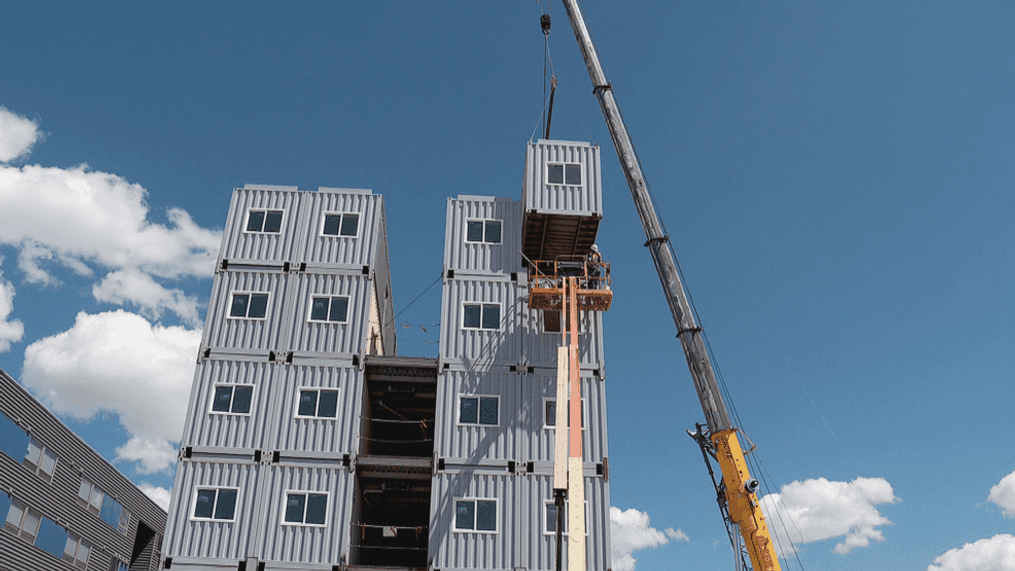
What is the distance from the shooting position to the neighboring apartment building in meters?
29.1

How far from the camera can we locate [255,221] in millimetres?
35125

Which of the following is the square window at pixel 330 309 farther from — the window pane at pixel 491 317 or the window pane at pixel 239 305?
the window pane at pixel 491 317

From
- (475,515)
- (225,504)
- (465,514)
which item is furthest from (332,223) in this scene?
(475,515)

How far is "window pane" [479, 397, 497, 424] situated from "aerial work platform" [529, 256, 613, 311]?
4.38m

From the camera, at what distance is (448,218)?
35.8 meters

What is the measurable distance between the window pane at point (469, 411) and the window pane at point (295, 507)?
22.5ft

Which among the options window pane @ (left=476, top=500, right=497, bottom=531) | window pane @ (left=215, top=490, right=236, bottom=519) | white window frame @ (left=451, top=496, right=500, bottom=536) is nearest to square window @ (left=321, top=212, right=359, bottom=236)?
window pane @ (left=215, top=490, right=236, bottom=519)

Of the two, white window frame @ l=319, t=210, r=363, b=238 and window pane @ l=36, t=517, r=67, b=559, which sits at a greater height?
white window frame @ l=319, t=210, r=363, b=238

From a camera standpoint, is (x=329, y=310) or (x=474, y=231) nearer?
(x=329, y=310)

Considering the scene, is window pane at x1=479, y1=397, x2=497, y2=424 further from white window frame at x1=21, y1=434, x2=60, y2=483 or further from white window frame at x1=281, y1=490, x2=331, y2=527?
white window frame at x1=21, y1=434, x2=60, y2=483

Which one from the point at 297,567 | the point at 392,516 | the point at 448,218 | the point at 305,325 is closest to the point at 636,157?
the point at 448,218

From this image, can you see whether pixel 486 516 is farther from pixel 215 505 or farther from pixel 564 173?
pixel 564 173

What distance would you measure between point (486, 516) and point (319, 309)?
447 inches

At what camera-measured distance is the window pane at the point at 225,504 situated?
29.1 m
